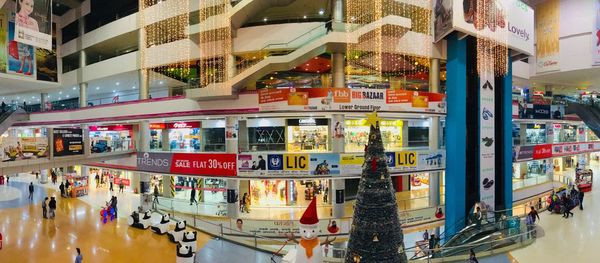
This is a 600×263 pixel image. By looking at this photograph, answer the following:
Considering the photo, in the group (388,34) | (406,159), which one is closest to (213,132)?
(406,159)

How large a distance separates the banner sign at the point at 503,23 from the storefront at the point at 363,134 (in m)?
6.64

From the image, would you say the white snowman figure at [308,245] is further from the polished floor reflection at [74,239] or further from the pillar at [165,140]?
the pillar at [165,140]

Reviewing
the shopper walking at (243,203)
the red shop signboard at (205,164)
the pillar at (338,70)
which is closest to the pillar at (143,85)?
the red shop signboard at (205,164)

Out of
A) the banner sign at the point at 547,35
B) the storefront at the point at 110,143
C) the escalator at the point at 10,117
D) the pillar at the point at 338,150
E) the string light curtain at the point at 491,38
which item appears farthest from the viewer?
the escalator at the point at 10,117

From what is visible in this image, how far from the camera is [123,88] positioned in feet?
94.1

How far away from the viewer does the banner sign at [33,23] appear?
11.1m

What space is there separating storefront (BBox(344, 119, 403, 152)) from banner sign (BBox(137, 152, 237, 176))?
681 centimetres

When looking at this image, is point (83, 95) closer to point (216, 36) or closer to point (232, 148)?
point (216, 36)

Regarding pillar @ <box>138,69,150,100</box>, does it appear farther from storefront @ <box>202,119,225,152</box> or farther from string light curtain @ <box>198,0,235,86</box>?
string light curtain @ <box>198,0,235,86</box>

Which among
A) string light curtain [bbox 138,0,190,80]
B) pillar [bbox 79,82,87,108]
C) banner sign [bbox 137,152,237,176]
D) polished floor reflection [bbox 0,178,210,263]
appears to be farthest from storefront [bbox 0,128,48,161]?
pillar [bbox 79,82,87,108]

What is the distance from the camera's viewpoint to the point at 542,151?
2256 centimetres

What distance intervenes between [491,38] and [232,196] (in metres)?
15.0

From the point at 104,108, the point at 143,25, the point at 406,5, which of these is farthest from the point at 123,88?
the point at 406,5

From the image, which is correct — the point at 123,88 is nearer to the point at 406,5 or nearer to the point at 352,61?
the point at 352,61
